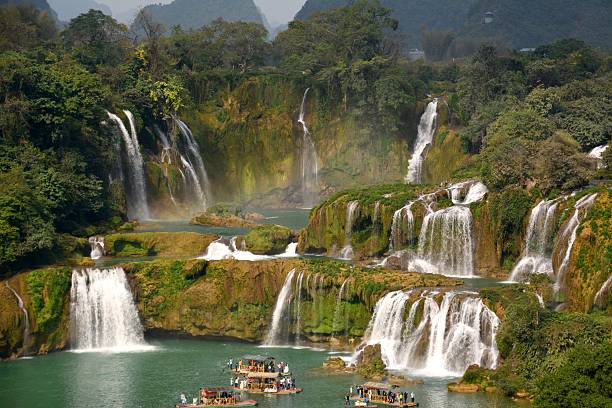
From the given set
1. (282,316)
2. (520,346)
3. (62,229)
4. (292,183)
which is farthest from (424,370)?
(292,183)

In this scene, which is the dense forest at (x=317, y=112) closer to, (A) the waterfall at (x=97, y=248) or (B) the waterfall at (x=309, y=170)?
(A) the waterfall at (x=97, y=248)

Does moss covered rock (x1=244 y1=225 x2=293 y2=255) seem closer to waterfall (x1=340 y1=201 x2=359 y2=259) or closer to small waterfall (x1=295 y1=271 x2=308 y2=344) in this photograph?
waterfall (x1=340 y1=201 x2=359 y2=259)

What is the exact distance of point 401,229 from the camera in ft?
224

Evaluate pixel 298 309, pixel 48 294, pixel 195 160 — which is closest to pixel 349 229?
pixel 298 309

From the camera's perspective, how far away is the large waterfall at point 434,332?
5328 cm

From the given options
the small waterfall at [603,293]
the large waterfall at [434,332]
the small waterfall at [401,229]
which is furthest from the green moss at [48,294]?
the small waterfall at [603,293]

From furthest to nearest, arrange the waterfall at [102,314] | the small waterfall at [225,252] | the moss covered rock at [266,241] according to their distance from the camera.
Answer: the moss covered rock at [266,241] < the small waterfall at [225,252] < the waterfall at [102,314]

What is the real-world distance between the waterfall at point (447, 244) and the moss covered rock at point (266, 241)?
895cm

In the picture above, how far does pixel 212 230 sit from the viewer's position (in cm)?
7931

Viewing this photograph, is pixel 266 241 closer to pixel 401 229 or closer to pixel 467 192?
pixel 401 229

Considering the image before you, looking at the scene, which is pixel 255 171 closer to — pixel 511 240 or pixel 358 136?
pixel 358 136

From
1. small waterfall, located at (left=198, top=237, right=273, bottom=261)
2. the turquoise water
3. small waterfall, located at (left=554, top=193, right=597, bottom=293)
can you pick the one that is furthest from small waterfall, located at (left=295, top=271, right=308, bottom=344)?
small waterfall, located at (left=554, top=193, right=597, bottom=293)

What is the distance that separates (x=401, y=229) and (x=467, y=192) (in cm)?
538

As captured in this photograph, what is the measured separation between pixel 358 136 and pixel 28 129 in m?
33.9
